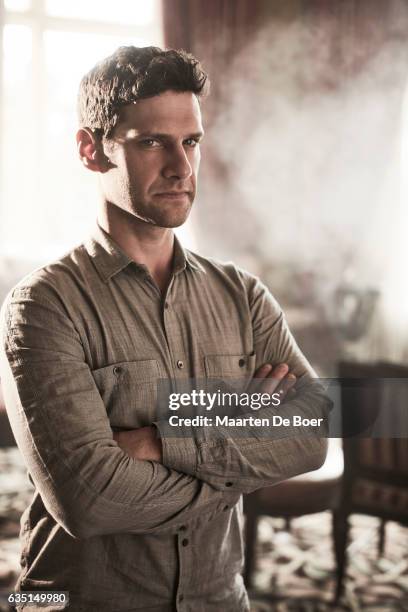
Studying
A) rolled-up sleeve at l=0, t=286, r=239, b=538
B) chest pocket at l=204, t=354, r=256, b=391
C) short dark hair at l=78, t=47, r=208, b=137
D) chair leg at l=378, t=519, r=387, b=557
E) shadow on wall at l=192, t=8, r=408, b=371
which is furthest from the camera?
shadow on wall at l=192, t=8, r=408, b=371

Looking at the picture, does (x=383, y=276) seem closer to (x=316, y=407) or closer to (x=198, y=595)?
(x=316, y=407)

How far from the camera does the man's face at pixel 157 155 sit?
984mm

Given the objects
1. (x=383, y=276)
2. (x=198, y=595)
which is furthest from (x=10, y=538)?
(x=383, y=276)

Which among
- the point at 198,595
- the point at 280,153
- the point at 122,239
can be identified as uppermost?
the point at 280,153

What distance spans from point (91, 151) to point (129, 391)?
1.43ft

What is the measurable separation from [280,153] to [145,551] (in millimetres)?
2859

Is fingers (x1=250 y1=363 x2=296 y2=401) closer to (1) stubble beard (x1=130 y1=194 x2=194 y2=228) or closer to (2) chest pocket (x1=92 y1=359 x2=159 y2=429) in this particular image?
(2) chest pocket (x1=92 y1=359 x2=159 y2=429)

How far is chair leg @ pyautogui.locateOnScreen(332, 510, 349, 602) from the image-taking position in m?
1.90

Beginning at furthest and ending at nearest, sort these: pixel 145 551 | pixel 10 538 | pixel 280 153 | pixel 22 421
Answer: pixel 280 153, pixel 10 538, pixel 145 551, pixel 22 421

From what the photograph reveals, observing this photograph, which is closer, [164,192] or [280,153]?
[164,192]

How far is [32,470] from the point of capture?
886mm

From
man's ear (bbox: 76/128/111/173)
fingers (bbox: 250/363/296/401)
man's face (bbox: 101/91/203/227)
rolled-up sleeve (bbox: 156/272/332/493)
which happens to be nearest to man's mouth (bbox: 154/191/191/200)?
man's face (bbox: 101/91/203/227)

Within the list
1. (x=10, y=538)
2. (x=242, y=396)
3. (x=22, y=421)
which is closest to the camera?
(x=22, y=421)

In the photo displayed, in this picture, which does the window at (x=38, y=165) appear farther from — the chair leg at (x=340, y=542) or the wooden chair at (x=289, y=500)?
the chair leg at (x=340, y=542)
